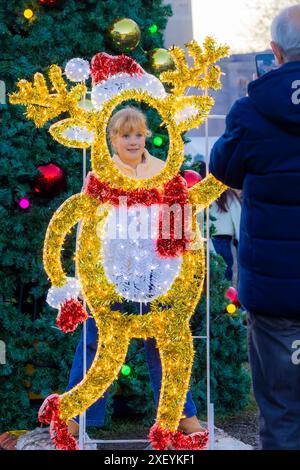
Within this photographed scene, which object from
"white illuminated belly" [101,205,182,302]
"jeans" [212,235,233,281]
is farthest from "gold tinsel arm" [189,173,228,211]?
"jeans" [212,235,233,281]

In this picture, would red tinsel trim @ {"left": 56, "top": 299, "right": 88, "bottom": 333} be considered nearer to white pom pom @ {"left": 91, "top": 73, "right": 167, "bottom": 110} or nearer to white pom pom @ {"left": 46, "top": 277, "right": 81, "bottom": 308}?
white pom pom @ {"left": 46, "top": 277, "right": 81, "bottom": 308}

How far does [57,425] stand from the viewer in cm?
449

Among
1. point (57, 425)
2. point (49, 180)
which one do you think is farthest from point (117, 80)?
point (57, 425)

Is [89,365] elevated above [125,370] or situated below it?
above

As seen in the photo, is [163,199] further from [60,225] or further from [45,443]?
[45,443]

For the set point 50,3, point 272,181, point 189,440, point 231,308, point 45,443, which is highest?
point 50,3

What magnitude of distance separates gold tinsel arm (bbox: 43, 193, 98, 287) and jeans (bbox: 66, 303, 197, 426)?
1.11 feet

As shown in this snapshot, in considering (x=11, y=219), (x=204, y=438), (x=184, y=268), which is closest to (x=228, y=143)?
(x=184, y=268)

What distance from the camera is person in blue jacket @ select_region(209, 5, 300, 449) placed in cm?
365

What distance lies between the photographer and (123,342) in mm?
4473

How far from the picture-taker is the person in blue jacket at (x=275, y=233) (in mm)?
3650

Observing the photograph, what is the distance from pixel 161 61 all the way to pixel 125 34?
0.90 ft

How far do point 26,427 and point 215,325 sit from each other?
130cm
